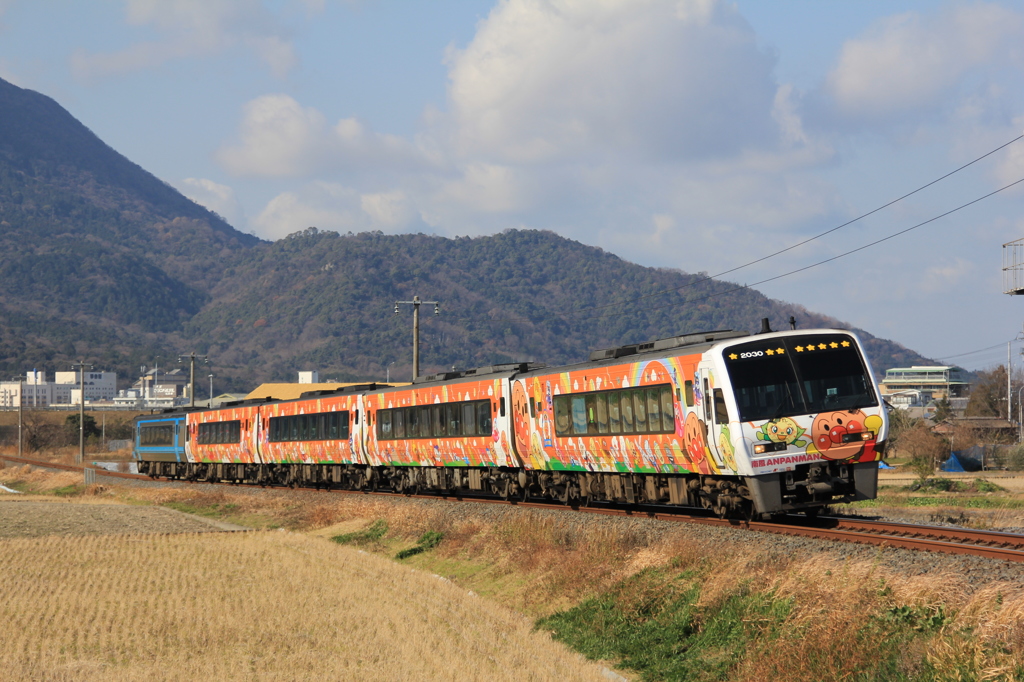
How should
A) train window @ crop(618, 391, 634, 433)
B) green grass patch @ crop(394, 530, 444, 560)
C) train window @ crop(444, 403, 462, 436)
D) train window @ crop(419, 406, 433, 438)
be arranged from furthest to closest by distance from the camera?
train window @ crop(419, 406, 433, 438) < train window @ crop(444, 403, 462, 436) < green grass patch @ crop(394, 530, 444, 560) < train window @ crop(618, 391, 634, 433)

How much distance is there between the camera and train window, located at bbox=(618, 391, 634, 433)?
72.9ft

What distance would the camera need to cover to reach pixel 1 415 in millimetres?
162250

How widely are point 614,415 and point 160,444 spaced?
4360 cm

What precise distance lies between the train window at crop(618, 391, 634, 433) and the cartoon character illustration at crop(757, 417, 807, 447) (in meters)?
4.35

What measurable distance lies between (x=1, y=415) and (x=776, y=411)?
166 metres

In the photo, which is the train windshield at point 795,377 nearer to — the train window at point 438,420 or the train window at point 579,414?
the train window at point 579,414

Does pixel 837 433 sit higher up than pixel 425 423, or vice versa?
pixel 425 423

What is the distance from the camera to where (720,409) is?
742 inches

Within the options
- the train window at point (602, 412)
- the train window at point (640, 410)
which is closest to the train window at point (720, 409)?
the train window at point (640, 410)

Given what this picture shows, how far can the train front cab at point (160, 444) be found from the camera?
57.2 metres

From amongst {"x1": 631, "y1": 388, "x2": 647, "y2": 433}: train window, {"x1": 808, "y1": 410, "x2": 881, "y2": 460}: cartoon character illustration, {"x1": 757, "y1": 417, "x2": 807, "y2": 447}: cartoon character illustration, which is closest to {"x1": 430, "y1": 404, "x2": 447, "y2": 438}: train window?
{"x1": 631, "y1": 388, "x2": 647, "y2": 433}: train window

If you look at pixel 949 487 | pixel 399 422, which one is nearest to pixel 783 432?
pixel 399 422

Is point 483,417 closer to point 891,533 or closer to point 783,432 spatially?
point 783,432

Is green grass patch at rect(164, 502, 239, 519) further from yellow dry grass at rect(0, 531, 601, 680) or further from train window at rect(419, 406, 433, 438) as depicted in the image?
yellow dry grass at rect(0, 531, 601, 680)
